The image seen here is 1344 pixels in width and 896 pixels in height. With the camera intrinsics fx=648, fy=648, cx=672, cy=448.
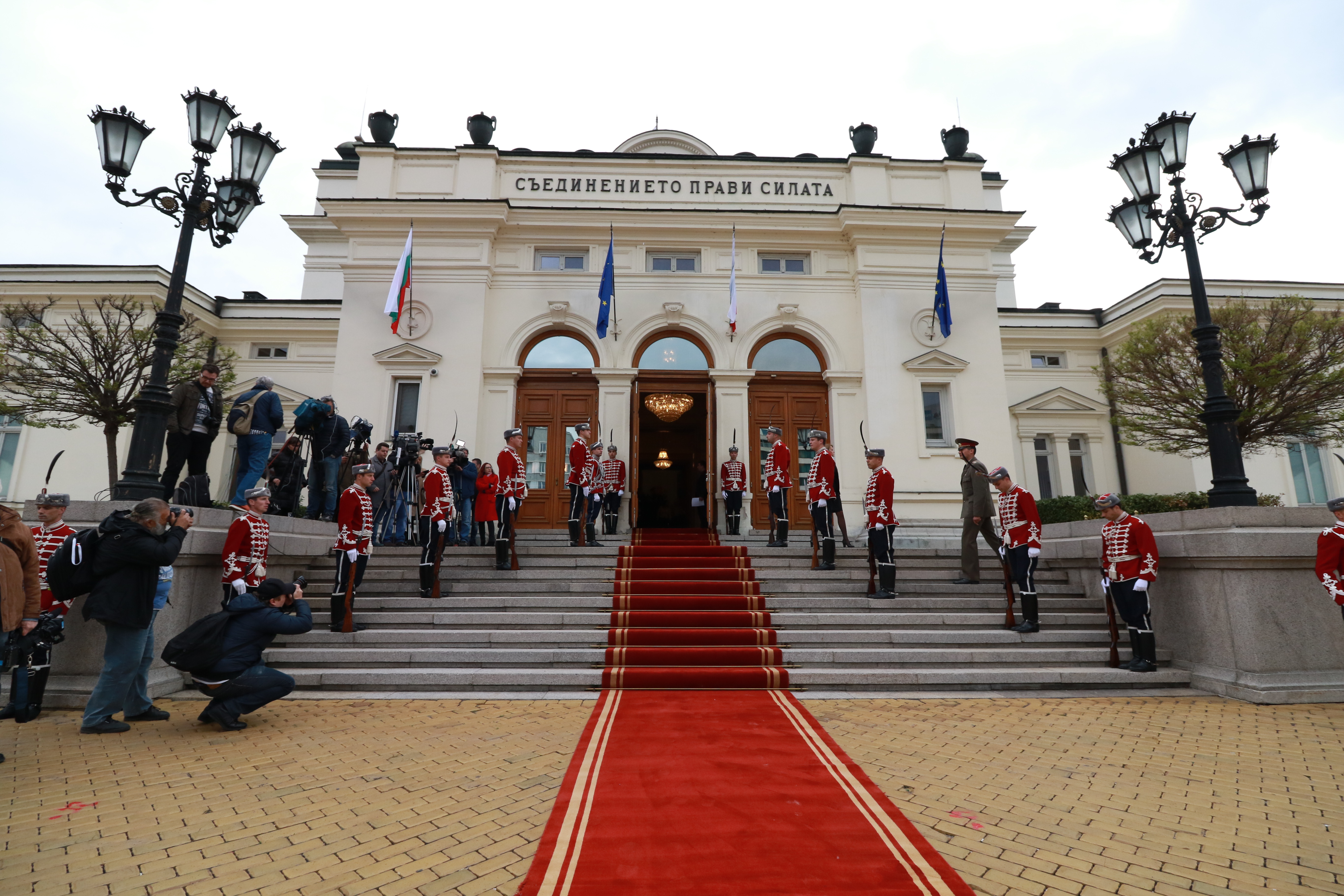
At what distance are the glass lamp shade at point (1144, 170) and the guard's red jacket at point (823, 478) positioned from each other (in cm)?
509

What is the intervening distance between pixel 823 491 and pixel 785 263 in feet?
24.6

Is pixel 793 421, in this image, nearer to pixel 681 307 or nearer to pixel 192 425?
pixel 681 307

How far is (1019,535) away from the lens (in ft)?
27.3

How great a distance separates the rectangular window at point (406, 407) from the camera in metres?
14.3

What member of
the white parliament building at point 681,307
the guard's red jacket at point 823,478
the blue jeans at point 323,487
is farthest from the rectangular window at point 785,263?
the blue jeans at point 323,487

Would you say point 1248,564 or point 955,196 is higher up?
point 955,196

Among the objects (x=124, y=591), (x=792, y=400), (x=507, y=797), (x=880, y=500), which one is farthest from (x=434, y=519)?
(x=792, y=400)

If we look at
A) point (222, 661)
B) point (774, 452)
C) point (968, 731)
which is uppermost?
point (774, 452)

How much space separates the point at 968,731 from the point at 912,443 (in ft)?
31.2

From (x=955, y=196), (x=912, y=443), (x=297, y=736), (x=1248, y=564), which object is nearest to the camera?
(x=297, y=736)

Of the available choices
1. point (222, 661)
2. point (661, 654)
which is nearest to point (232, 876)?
point (222, 661)

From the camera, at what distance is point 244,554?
262 inches

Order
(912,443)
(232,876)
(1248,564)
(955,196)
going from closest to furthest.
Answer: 1. (232,876)
2. (1248,564)
3. (912,443)
4. (955,196)

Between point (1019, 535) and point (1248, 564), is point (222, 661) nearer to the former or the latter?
point (1019, 535)
